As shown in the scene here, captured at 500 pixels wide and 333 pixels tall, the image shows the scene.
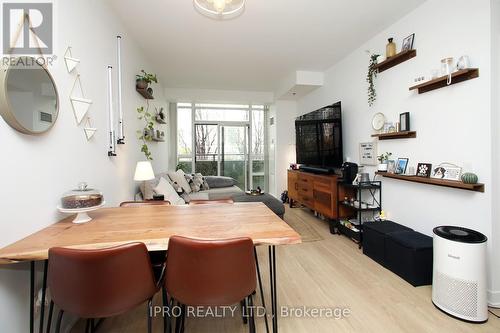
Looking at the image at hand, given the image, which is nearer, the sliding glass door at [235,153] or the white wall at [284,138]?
the white wall at [284,138]

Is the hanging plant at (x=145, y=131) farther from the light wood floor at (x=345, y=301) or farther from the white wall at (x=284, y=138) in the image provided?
the white wall at (x=284, y=138)

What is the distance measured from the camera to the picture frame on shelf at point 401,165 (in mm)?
2658

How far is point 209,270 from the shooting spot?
1078 mm

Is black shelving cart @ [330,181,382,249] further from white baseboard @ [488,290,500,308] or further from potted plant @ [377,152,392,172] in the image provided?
white baseboard @ [488,290,500,308]

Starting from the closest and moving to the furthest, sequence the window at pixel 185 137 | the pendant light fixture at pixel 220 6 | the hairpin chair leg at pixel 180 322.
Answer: the hairpin chair leg at pixel 180 322
the pendant light fixture at pixel 220 6
the window at pixel 185 137

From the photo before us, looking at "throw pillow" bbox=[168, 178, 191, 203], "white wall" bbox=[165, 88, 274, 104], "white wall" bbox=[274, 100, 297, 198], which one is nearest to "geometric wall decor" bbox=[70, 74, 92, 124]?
"throw pillow" bbox=[168, 178, 191, 203]

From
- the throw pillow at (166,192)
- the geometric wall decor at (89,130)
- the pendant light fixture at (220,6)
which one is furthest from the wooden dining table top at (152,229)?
the pendant light fixture at (220,6)

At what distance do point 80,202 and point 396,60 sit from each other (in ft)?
11.6

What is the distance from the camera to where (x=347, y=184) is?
3264mm

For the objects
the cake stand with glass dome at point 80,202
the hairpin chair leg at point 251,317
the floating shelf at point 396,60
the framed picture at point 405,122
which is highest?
the floating shelf at point 396,60

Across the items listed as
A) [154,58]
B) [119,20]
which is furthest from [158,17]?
[154,58]

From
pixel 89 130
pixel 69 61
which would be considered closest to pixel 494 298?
pixel 89 130

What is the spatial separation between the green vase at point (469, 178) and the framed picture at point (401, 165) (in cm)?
71

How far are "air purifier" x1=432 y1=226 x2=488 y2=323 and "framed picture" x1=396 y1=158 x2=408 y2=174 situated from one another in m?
0.98
